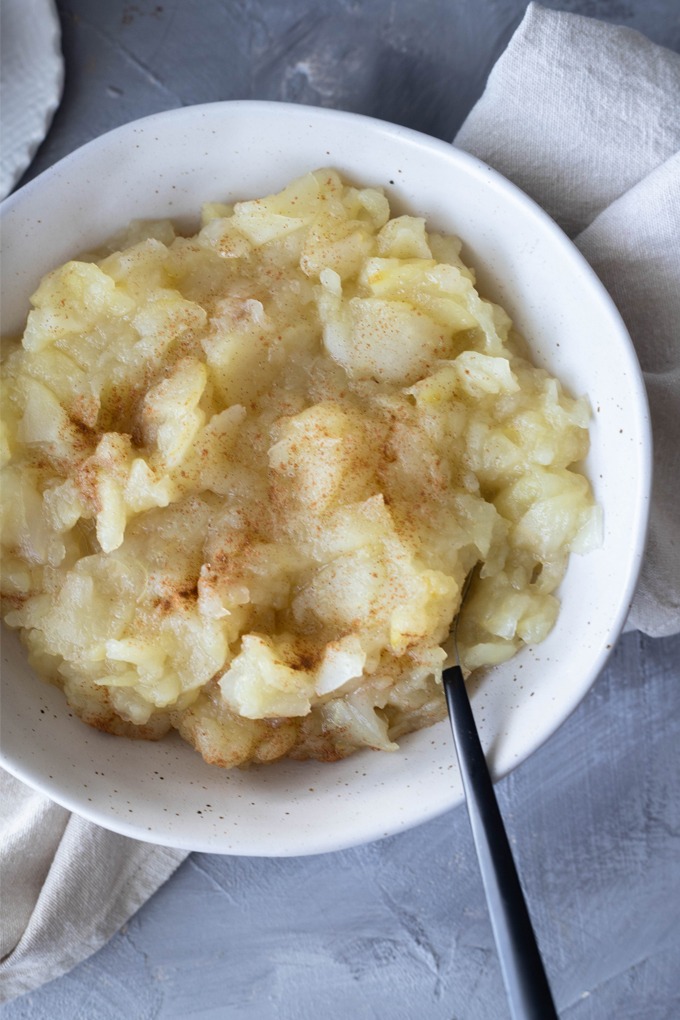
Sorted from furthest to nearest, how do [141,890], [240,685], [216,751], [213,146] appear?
[141,890]
[213,146]
[216,751]
[240,685]

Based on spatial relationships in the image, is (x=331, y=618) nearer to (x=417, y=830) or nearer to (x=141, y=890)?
(x=417, y=830)

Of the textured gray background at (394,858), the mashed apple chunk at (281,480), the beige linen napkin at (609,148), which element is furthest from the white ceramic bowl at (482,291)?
the textured gray background at (394,858)

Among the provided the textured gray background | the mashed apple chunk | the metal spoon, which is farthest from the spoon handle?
the textured gray background

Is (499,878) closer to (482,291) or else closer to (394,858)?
(394,858)

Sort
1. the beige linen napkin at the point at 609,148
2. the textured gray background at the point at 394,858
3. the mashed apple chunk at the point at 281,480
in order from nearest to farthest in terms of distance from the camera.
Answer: the mashed apple chunk at the point at 281,480 < the beige linen napkin at the point at 609,148 < the textured gray background at the point at 394,858

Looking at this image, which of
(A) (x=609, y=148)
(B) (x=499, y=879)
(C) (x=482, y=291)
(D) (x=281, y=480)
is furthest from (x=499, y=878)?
(A) (x=609, y=148)

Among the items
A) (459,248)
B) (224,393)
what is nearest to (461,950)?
(224,393)

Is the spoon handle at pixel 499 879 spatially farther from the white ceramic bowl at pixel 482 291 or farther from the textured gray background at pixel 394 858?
the textured gray background at pixel 394 858
